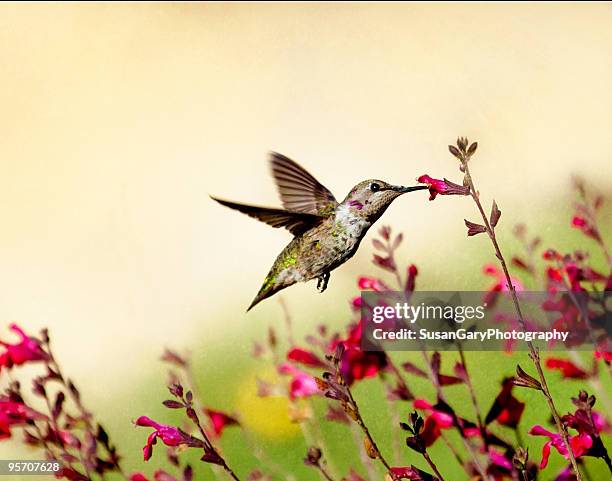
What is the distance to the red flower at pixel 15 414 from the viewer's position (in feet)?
4.57

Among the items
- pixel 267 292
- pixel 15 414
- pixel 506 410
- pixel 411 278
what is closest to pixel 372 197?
pixel 411 278

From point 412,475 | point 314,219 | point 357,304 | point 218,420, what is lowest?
point 218,420

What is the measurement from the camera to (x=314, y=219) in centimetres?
156

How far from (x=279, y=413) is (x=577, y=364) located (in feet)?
4.99

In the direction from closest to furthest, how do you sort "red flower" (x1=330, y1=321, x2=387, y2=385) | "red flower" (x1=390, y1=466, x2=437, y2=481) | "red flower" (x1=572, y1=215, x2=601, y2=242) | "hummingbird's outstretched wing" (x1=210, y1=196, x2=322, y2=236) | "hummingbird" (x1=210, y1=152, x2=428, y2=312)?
"red flower" (x1=390, y1=466, x2=437, y2=481) < "hummingbird's outstretched wing" (x1=210, y1=196, x2=322, y2=236) < "hummingbird" (x1=210, y1=152, x2=428, y2=312) < "red flower" (x1=330, y1=321, x2=387, y2=385) < "red flower" (x1=572, y1=215, x2=601, y2=242)

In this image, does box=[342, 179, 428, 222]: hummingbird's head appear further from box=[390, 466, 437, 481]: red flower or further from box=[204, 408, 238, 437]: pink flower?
box=[204, 408, 238, 437]: pink flower

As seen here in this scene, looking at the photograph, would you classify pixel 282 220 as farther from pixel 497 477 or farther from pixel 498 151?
pixel 498 151

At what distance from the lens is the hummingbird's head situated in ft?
4.57

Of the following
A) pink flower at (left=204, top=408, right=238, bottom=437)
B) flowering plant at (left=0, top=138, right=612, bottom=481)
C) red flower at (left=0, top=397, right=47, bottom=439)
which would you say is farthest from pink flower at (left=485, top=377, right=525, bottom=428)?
red flower at (left=0, top=397, right=47, bottom=439)

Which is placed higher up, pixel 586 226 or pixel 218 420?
pixel 586 226

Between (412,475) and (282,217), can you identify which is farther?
(282,217)

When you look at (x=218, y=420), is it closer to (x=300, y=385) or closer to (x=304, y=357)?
(x=300, y=385)

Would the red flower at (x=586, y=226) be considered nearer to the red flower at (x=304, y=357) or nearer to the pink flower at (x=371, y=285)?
the pink flower at (x=371, y=285)

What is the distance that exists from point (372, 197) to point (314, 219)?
7.2 inches
